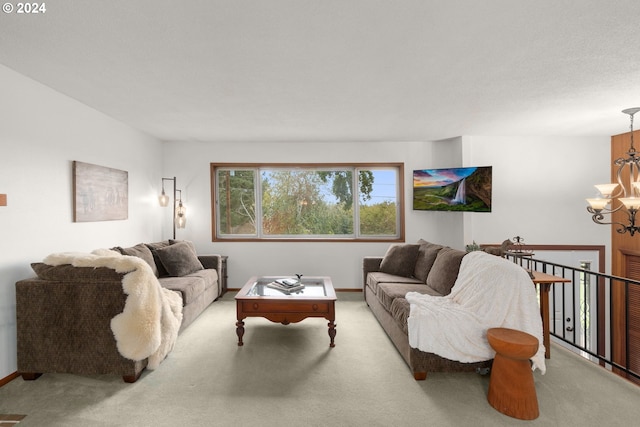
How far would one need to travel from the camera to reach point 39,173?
2.84 m

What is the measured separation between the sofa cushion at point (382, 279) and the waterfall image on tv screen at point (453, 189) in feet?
4.75

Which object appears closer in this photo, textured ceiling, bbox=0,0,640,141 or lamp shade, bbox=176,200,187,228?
textured ceiling, bbox=0,0,640,141

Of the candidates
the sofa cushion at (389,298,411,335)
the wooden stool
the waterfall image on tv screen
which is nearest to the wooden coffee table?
the sofa cushion at (389,298,411,335)

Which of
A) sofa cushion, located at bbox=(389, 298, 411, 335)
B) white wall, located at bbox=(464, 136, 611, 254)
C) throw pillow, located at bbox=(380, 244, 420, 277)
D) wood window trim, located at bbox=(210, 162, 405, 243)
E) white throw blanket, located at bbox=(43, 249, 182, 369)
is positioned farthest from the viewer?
wood window trim, located at bbox=(210, 162, 405, 243)

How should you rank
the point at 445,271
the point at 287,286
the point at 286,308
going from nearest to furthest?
the point at 286,308 → the point at 445,271 → the point at 287,286

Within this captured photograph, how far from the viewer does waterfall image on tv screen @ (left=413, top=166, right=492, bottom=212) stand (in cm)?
443

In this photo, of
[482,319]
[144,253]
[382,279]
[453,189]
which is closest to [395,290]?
[382,279]

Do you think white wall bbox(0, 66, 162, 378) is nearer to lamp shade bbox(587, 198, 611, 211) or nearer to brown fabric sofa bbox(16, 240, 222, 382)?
brown fabric sofa bbox(16, 240, 222, 382)

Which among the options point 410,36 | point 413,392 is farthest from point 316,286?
point 410,36

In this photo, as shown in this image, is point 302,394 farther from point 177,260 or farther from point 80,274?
point 177,260

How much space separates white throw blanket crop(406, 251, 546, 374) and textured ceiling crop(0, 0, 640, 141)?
1647 millimetres

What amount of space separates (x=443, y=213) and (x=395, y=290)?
7.82 feet

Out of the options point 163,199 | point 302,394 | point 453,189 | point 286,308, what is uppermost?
point 453,189

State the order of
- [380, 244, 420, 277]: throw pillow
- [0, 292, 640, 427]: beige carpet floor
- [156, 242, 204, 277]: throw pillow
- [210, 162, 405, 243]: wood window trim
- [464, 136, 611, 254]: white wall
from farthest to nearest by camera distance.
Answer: [210, 162, 405, 243]: wood window trim → [464, 136, 611, 254]: white wall → [380, 244, 420, 277]: throw pillow → [156, 242, 204, 277]: throw pillow → [0, 292, 640, 427]: beige carpet floor
